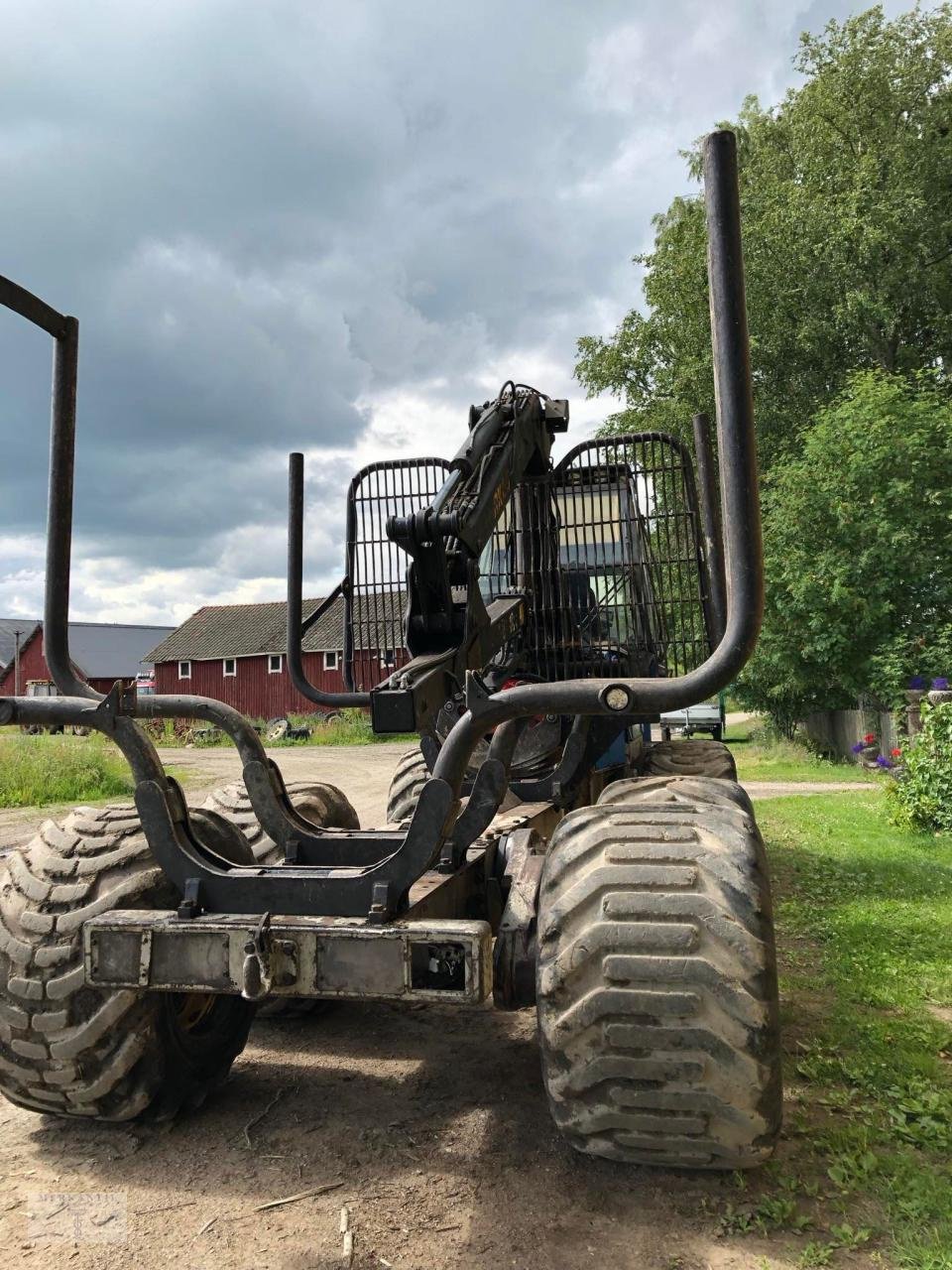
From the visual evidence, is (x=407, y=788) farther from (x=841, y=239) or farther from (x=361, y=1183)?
(x=841, y=239)

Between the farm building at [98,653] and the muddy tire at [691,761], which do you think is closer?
the muddy tire at [691,761]

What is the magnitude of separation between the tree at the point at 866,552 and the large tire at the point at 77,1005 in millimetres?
15010

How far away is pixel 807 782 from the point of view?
604 inches

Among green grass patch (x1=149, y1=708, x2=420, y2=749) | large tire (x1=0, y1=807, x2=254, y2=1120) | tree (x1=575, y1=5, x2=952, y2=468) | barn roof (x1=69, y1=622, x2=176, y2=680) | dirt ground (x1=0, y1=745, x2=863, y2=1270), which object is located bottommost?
dirt ground (x1=0, y1=745, x2=863, y2=1270)

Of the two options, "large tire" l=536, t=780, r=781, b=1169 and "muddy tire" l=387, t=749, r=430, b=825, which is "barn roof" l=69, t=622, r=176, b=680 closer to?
"muddy tire" l=387, t=749, r=430, b=825

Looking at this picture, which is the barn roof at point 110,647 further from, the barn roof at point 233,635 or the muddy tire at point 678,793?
the muddy tire at point 678,793

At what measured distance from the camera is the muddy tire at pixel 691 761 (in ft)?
19.9

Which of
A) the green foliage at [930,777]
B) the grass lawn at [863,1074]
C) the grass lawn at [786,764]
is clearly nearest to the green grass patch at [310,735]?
the grass lawn at [786,764]

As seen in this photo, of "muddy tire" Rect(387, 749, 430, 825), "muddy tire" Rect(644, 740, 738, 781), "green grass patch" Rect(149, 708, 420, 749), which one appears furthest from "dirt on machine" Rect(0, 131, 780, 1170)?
"green grass patch" Rect(149, 708, 420, 749)

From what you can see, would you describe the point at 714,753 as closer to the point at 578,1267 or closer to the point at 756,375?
the point at 578,1267

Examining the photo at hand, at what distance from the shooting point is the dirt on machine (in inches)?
105

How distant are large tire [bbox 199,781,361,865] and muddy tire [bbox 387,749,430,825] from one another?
39cm

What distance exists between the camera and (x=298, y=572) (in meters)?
5.28

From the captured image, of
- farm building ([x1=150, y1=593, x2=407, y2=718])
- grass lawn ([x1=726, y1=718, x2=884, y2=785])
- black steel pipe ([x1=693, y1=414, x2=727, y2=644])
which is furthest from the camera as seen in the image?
farm building ([x1=150, y1=593, x2=407, y2=718])
